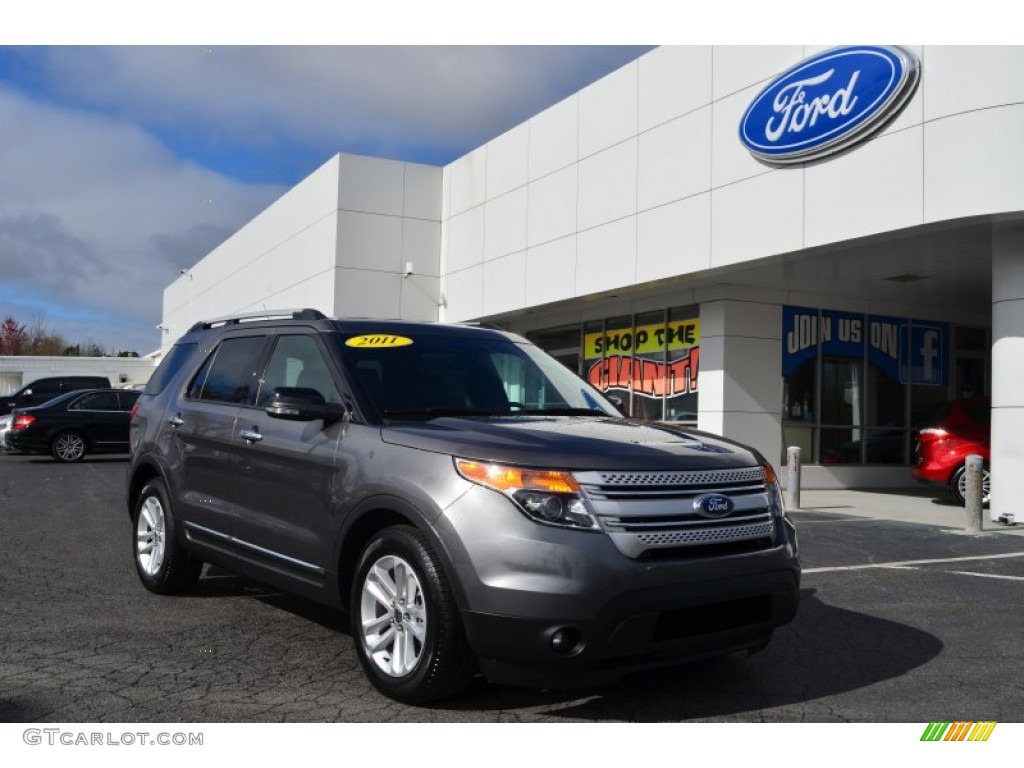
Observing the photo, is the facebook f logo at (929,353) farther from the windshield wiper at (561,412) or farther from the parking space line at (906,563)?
the windshield wiper at (561,412)

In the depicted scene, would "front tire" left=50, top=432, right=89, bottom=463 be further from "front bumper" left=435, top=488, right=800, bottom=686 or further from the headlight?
the headlight

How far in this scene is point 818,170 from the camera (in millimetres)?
13086

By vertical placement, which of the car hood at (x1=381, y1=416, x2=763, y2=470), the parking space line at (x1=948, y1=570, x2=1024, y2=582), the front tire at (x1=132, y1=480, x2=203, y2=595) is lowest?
the parking space line at (x1=948, y1=570, x2=1024, y2=582)

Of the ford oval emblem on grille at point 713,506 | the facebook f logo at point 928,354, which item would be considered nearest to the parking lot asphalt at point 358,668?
the ford oval emblem on grille at point 713,506

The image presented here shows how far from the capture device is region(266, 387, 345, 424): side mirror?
183 inches

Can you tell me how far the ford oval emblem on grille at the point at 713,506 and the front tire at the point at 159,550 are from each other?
359cm

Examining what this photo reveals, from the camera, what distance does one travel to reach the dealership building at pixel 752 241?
11.8 metres

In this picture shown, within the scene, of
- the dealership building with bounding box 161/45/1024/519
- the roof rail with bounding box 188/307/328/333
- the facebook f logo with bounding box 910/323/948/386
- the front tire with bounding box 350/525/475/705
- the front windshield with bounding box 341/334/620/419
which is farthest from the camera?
the facebook f logo with bounding box 910/323/948/386

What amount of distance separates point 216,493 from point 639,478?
286 centimetres

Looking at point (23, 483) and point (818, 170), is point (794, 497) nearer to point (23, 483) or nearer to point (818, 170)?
point (818, 170)

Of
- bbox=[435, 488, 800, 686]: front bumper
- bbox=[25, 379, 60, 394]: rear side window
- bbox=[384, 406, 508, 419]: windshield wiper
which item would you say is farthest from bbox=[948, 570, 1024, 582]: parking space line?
bbox=[25, 379, 60, 394]: rear side window

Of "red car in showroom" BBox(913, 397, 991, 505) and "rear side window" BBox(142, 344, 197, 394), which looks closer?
"rear side window" BBox(142, 344, 197, 394)

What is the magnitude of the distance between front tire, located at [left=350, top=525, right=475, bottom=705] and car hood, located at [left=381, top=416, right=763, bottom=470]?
0.45 meters
